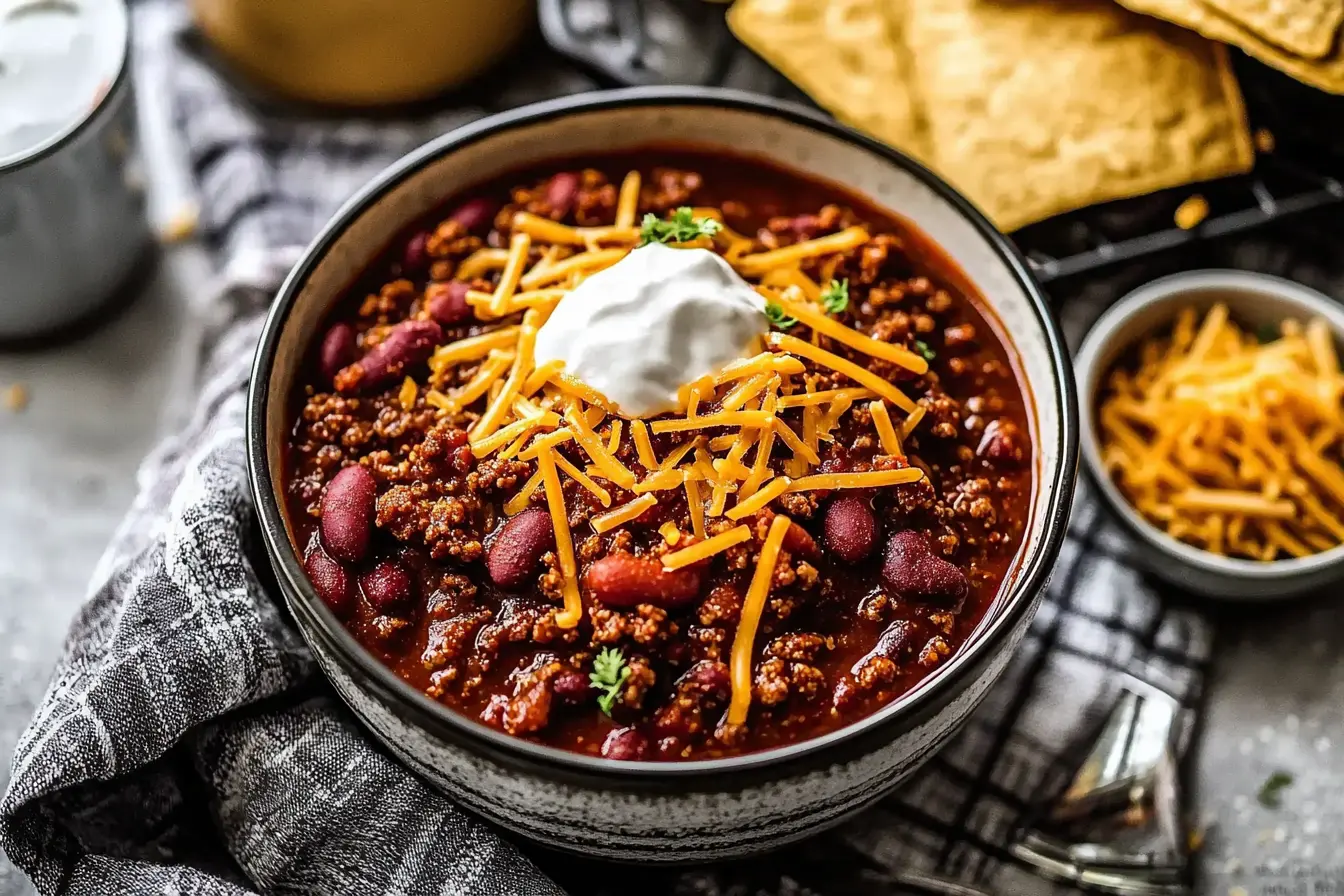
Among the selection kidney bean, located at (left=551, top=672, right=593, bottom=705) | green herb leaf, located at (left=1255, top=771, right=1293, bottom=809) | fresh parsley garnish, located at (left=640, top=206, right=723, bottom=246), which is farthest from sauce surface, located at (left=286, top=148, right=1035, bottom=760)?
green herb leaf, located at (left=1255, top=771, right=1293, bottom=809)

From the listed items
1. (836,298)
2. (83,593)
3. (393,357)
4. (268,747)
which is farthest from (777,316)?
(83,593)

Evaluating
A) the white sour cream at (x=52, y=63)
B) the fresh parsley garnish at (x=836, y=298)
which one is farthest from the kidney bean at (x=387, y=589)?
the white sour cream at (x=52, y=63)

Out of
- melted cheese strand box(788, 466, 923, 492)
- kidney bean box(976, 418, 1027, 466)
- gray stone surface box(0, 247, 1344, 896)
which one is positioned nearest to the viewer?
melted cheese strand box(788, 466, 923, 492)

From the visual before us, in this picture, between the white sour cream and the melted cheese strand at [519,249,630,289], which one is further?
the white sour cream

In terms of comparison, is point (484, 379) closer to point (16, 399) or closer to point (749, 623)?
point (749, 623)

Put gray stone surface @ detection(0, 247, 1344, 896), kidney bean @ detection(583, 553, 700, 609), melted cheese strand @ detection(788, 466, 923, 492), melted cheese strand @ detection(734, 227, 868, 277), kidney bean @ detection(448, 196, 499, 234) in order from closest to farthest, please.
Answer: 1. kidney bean @ detection(583, 553, 700, 609)
2. melted cheese strand @ detection(788, 466, 923, 492)
3. melted cheese strand @ detection(734, 227, 868, 277)
4. kidney bean @ detection(448, 196, 499, 234)
5. gray stone surface @ detection(0, 247, 1344, 896)

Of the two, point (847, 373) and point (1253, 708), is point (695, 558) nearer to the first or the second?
point (847, 373)

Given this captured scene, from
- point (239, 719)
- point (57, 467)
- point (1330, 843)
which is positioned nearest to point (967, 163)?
point (1330, 843)

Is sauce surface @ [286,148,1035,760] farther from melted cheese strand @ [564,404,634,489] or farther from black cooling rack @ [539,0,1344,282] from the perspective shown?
black cooling rack @ [539,0,1344,282]
